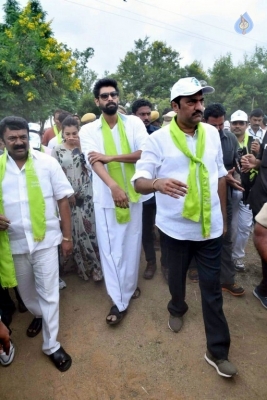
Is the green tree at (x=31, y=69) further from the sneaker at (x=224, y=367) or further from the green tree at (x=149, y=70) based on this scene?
the green tree at (x=149, y=70)

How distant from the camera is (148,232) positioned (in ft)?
12.5

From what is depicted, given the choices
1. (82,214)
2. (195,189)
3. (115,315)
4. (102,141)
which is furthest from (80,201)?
(195,189)

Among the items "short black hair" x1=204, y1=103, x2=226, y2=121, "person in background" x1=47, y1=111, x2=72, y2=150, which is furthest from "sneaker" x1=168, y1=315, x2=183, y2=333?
"person in background" x1=47, y1=111, x2=72, y2=150

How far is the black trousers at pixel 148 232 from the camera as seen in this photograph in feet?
12.5

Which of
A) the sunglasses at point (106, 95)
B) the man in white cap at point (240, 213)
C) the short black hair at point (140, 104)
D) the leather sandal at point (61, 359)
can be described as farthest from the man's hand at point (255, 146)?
the leather sandal at point (61, 359)

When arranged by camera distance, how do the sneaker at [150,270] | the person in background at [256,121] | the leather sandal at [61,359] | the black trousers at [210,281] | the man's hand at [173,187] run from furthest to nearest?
the person in background at [256,121] → the sneaker at [150,270] → the leather sandal at [61,359] → the black trousers at [210,281] → the man's hand at [173,187]

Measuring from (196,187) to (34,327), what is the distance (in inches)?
78.4

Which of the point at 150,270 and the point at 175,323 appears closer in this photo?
the point at 175,323

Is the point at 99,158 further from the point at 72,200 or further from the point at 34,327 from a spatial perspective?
the point at 34,327

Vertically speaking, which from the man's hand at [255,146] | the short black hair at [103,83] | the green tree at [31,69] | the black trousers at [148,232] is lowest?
the black trousers at [148,232]

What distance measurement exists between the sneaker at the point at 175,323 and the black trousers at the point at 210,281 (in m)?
0.46

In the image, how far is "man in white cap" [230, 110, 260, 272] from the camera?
3.64m

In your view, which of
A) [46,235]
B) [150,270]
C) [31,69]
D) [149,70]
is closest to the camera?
[46,235]

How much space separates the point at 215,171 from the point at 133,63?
147 ft
